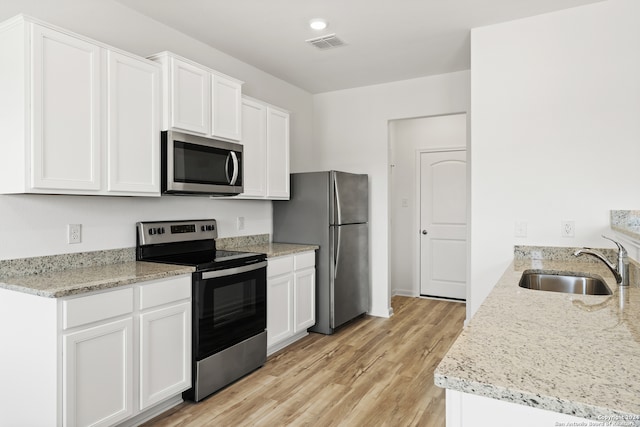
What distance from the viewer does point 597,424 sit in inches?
31.5

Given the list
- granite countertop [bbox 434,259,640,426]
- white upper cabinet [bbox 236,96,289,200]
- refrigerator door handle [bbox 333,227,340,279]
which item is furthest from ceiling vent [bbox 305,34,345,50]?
Result: granite countertop [bbox 434,259,640,426]

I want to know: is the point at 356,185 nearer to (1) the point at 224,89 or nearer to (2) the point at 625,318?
(1) the point at 224,89

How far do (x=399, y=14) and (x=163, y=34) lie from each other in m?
1.73

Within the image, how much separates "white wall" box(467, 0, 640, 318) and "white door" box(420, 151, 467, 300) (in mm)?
2276

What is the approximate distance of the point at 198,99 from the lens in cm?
282

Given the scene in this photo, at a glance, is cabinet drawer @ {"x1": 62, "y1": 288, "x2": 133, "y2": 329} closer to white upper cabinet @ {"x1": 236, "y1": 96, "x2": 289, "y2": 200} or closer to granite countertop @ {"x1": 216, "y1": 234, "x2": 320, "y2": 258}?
granite countertop @ {"x1": 216, "y1": 234, "x2": 320, "y2": 258}

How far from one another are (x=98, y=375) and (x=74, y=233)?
34.2 inches

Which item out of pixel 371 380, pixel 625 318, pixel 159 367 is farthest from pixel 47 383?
pixel 625 318

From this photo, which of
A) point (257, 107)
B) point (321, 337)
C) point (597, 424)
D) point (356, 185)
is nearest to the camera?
point (597, 424)

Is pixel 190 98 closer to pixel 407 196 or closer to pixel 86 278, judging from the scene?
pixel 86 278

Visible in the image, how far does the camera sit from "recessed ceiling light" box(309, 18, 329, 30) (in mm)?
2976

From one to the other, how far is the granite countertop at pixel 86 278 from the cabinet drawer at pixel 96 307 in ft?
0.15

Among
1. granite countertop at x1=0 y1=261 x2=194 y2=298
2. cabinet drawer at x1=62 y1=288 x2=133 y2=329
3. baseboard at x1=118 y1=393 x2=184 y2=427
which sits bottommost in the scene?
baseboard at x1=118 y1=393 x2=184 y2=427

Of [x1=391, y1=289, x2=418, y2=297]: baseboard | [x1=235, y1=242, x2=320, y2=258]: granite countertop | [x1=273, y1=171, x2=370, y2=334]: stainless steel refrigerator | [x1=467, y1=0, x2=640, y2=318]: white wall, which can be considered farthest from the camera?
[x1=391, y1=289, x2=418, y2=297]: baseboard
